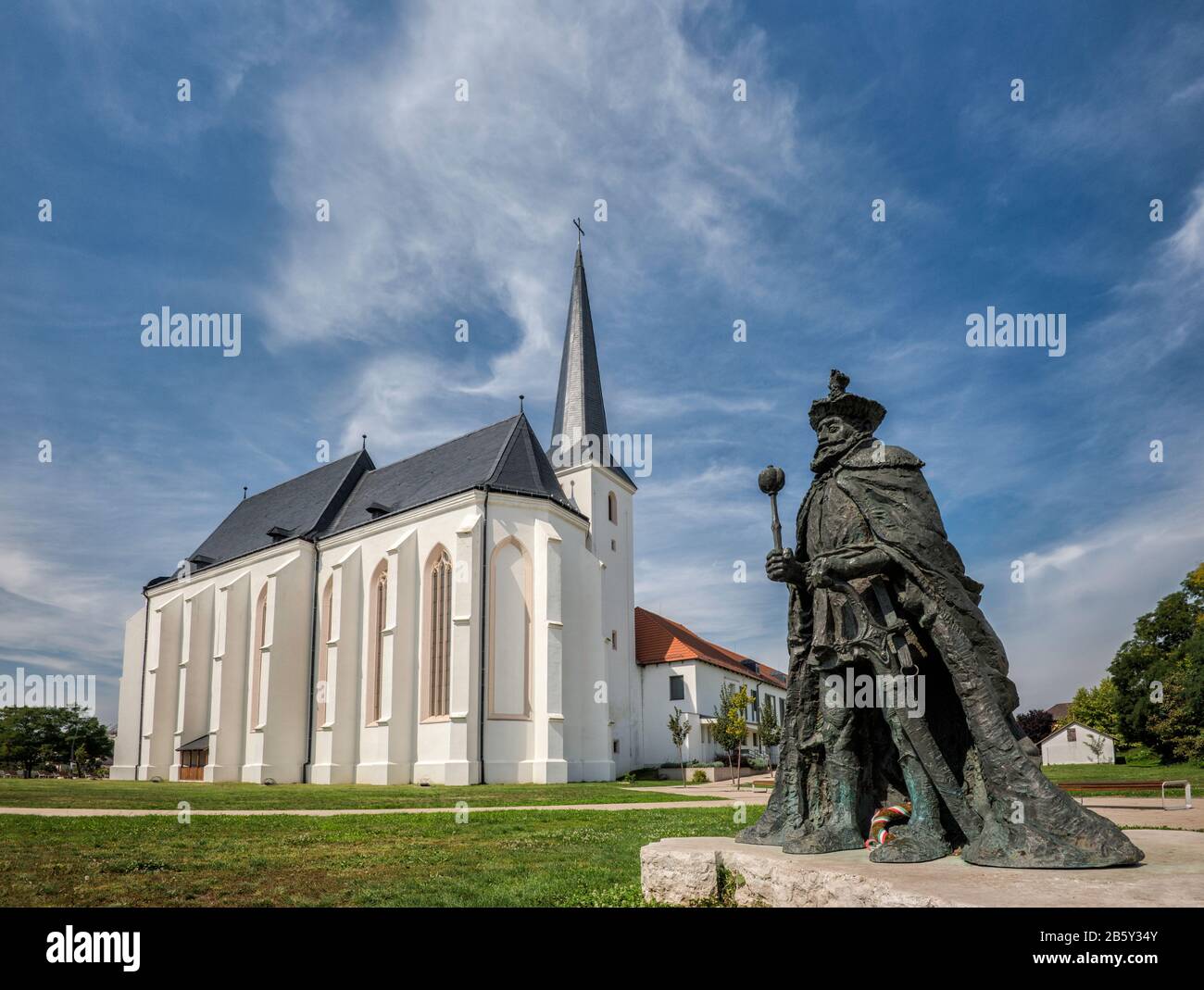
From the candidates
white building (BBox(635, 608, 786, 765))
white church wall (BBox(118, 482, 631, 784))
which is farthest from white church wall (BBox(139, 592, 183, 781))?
white building (BBox(635, 608, 786, 765))

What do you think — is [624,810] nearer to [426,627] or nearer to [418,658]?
[426,627]

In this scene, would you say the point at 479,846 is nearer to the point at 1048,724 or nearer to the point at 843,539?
the point at 843,539

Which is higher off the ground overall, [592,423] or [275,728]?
[592,423]

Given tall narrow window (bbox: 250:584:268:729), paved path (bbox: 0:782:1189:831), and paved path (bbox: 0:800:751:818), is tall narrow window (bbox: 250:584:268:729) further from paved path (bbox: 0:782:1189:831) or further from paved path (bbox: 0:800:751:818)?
paved path (bbox: 0:782:1189:831)

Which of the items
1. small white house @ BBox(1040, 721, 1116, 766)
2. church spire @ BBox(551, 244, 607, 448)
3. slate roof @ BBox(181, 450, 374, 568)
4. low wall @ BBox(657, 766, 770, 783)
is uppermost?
church spire @ BBox(551, 244, 607, 448)

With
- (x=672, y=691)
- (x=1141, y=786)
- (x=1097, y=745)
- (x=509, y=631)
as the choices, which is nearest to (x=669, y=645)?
(x=672, y=691)

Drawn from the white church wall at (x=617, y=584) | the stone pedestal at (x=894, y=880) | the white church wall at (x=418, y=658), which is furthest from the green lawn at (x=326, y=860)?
the white church wall at (x=617, y=584)

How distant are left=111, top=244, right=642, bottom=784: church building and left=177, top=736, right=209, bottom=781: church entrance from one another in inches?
5.1

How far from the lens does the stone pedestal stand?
12.6 ft
